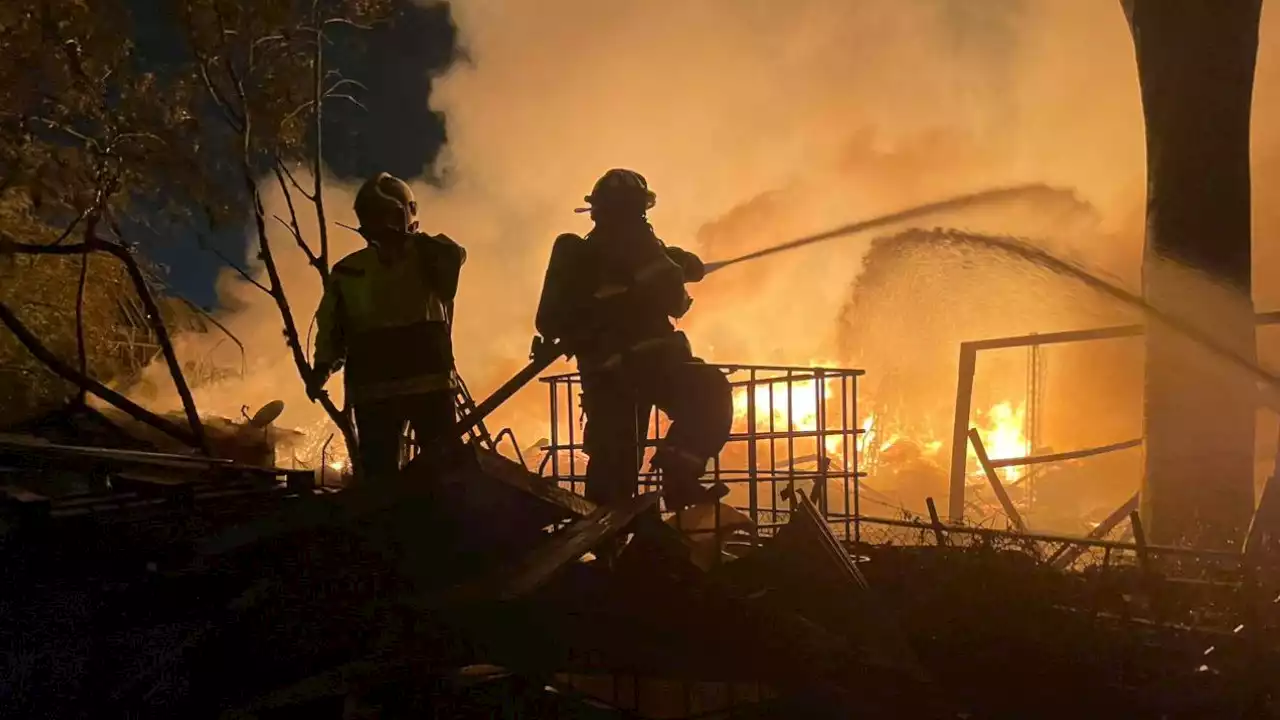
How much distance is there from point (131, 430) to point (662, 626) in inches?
475

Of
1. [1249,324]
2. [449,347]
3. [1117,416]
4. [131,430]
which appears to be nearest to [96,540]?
[449,347]

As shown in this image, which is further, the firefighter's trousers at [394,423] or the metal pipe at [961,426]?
the metal pipe at [961,426]

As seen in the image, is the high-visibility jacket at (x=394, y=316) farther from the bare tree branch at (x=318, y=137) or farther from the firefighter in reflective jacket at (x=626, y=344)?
the bare tree branch at (x=318, y=137)

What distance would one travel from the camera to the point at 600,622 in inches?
149

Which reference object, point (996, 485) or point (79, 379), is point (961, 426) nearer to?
point (996, 485)

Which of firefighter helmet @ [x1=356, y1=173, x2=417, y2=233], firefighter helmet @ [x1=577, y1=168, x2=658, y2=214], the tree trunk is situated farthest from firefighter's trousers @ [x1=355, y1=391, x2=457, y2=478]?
the tree trunk

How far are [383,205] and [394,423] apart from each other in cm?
143

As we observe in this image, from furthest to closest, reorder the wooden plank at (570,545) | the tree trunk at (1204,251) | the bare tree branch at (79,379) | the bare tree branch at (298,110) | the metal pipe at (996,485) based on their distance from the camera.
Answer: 1. the bare tree branch at (298,110)
2. the bare tree branch at (79,379)
3. the metal pipe at (996,485)
4. the tree trunk at (1204,251)
5. the wooden plank at (570,545)

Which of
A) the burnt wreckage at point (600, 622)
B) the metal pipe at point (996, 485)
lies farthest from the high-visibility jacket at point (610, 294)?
the metal pipe at point (996, 485)

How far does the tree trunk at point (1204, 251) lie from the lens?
7891 mm

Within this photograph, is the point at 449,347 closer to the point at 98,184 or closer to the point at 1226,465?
the point at 1226,465

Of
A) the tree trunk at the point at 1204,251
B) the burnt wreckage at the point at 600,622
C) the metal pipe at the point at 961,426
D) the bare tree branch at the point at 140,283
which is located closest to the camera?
the burnt wreckage at the point at 600,622

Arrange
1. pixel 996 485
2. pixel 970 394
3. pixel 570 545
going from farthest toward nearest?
pixel 996 485, pixel 970 394, pixel 570 545

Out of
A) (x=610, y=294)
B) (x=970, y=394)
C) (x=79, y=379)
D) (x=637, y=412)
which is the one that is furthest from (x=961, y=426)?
(x=79, y=379)
